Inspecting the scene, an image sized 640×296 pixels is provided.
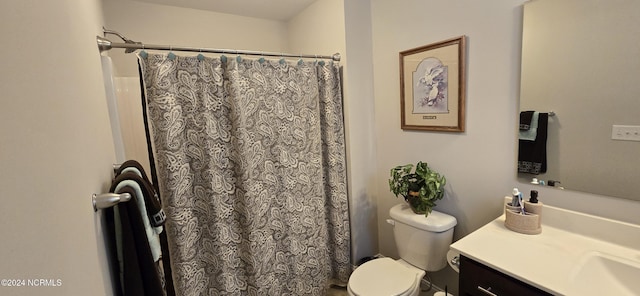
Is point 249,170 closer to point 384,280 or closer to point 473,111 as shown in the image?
point 384,280

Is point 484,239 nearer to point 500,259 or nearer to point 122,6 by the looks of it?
point 500,259

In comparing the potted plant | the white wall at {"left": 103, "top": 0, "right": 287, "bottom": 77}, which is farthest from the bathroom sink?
the white wall at {"left": 103, "top": 0, "right": 287, "bottom": 77}

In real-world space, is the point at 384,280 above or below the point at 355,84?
below

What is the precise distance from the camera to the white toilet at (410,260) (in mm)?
1541

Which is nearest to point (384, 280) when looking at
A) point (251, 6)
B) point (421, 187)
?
point (421, 187)

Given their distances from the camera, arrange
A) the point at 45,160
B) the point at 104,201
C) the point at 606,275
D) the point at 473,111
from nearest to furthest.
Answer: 1. the point at 45,160
2. the point at 104,201
3. the point at 606,275
4. the point at 473,111

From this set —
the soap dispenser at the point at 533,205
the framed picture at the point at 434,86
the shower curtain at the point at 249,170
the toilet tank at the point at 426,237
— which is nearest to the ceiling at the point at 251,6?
the shower curtain at the point at 249,170

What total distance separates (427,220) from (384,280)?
453 millimetres

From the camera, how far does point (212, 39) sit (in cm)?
230

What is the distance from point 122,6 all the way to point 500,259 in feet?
9.12

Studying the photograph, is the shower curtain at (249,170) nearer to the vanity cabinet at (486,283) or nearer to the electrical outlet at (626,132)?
the vanity cabinet at (486,283)

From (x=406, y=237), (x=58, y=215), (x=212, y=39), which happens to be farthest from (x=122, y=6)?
(x=406, y=237)

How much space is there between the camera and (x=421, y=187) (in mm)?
1693

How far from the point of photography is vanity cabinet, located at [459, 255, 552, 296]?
0.97m
